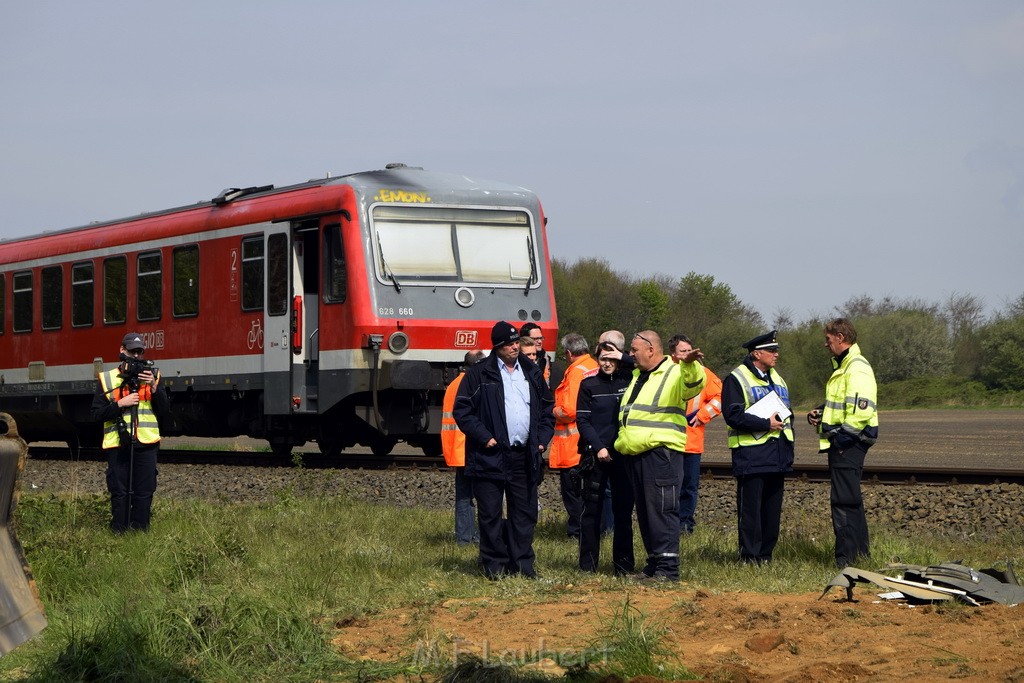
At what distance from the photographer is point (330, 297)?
17.3 meters

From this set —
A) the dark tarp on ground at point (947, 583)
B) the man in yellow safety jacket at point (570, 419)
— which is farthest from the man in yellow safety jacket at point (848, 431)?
the man in yellow safety jacket at point (570, 419)

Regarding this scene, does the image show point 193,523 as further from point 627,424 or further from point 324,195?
point 324,195

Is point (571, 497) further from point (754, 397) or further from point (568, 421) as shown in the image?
point (754, 397)

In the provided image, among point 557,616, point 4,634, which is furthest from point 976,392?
point 4,634

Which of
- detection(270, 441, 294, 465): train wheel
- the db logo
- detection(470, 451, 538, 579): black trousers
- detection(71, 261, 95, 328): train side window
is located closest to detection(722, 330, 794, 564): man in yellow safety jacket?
detection(470, 451, 538, 579): black trousers

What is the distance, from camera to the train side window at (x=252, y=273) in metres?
18.2

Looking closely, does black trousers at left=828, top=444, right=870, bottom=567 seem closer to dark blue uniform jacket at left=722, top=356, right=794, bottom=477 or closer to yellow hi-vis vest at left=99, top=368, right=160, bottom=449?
dark blue uniform jacket at left=722, top=356, right=794, bottom=477

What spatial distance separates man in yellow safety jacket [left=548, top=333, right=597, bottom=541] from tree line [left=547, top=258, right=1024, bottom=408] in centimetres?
2966

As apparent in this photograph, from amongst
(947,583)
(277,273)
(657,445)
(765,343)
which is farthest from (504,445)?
(277,273)

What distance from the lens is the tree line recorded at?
53250 millimetres

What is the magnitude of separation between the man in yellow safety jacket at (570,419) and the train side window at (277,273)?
783 centimetres

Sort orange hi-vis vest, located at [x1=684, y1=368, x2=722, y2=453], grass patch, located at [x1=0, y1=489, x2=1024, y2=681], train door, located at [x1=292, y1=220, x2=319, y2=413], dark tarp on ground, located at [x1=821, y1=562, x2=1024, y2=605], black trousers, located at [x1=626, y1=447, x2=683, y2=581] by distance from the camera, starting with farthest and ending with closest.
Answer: train door, located at [x1=292, y1=220, x2=319, y2=413], orange hi-vis vest, located at [x1=684, y1=368, x2=722, y2=453], black trousers, located at [x1=626, y1=447, x2=683, y2=581], dark tarp on ground, located at [x1=821, y1=562, x2=1024, y2=605], grass patch, located at [x1=0, y1=489, x2=1024, y2=681]

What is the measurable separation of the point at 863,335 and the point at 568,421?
5585cm

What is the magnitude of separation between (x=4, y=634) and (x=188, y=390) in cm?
1612
